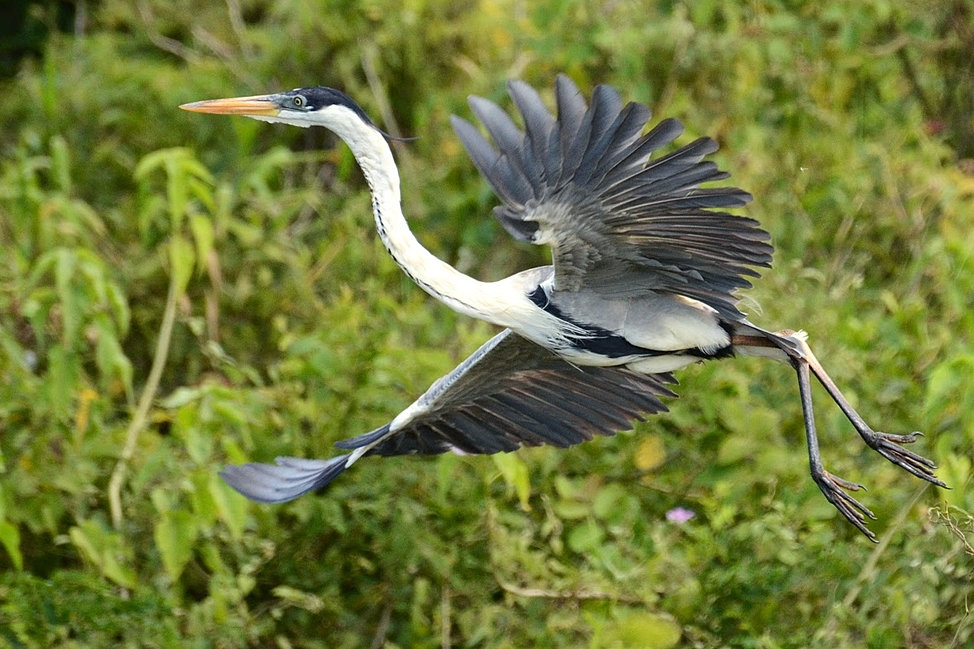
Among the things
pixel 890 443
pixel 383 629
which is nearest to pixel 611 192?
pixel 890 443

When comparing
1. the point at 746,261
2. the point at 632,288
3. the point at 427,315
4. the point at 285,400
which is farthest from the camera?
the point at 427,315

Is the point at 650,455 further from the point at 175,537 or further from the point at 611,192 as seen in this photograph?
the point at 611,192

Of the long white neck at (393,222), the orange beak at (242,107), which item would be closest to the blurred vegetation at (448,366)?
the long white neck at (393,222)

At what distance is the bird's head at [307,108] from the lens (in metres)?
4.18

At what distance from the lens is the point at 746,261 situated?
396 cm

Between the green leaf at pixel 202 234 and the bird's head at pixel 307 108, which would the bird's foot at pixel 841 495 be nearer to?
the bird's head at pixel 307 108

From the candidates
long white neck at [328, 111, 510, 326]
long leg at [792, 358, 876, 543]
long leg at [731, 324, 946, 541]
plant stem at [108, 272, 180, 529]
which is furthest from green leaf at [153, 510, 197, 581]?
long leg at [792, 358, 876, 543]

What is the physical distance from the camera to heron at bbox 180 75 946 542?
379 cm

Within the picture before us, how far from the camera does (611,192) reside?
385 centimetres

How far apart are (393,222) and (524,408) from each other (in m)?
1.06

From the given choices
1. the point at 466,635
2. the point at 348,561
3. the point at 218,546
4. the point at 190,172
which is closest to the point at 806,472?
the point at 466,635

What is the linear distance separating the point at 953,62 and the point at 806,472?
3.45m

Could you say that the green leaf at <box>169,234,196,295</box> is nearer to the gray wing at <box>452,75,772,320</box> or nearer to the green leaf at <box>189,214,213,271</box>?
the green leaf at <box>189,214,213,271</box>

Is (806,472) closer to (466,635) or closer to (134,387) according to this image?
(466,635)
